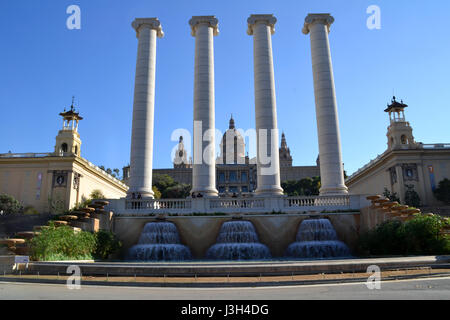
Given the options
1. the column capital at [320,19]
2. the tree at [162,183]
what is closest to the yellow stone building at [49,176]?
the column capital at [320,19]

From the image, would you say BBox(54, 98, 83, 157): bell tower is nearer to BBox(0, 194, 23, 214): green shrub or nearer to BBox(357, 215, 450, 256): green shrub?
BBox(0, 194, 23, 214): green shrub

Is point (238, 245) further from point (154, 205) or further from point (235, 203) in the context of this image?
point (154, 205)

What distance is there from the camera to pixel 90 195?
285ft

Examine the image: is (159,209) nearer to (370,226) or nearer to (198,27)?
(370,226)

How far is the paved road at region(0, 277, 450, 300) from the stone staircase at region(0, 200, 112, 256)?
10.8 m

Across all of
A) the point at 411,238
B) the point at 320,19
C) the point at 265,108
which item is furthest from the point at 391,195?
the point at 411,238

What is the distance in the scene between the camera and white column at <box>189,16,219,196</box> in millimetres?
43625

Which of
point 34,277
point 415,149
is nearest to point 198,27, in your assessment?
point 34,277

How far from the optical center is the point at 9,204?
2896 inches

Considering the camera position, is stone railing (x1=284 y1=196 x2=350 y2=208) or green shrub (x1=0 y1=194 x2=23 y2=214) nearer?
stone railing (x1=284 y1=196 x2=350 y2=208)

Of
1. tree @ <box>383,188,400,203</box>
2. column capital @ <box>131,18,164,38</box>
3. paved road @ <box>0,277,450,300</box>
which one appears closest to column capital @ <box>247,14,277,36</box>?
column capital @ <box>131,18,164,38</box>

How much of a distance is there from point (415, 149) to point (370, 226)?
48.6 meters

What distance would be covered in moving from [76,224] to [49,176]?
2125 inches

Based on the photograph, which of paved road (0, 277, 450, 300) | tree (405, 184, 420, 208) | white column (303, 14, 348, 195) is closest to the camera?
paved road (0, 277, 450, 300)
